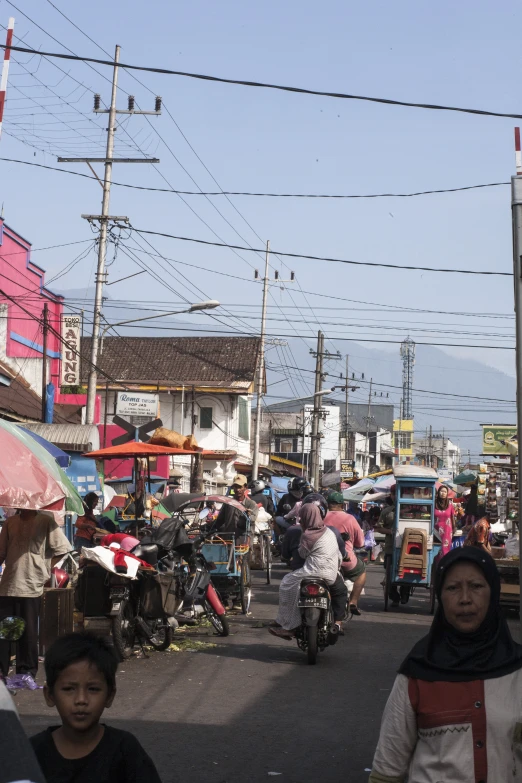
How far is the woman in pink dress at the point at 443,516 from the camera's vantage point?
17.8 meters

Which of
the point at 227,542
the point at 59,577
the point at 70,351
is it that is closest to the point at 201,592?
the point at 59,577

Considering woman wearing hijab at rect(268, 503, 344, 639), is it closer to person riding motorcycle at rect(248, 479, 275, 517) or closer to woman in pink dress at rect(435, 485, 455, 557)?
woman in pink dress at rect(435, 485, 455, 557)

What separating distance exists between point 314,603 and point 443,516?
6.54 metres

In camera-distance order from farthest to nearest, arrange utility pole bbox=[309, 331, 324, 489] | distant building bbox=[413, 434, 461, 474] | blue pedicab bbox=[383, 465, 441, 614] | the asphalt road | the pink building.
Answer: distant building bbox=[413, 434, 461, 474]
utility pole bbox=[309, 331, 324, 489]
the pink building
blue pedicab bbox=[383, 465, 441, 614]
the asphalt road

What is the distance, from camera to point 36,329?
3328 cm

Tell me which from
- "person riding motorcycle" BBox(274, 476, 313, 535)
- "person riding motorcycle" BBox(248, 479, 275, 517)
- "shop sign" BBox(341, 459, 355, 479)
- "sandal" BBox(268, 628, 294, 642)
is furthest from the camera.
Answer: "shop sign" BBox(341, 459, 355, 479)

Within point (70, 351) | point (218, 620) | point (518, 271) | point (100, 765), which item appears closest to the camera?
point (100, 765)

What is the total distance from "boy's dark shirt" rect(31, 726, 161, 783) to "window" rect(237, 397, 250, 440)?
2051 inches

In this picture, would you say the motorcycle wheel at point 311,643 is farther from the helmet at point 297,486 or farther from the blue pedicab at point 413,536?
the helmet at point 297,486

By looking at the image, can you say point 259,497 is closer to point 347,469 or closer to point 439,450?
point 347,469

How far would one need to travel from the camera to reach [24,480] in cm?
1009

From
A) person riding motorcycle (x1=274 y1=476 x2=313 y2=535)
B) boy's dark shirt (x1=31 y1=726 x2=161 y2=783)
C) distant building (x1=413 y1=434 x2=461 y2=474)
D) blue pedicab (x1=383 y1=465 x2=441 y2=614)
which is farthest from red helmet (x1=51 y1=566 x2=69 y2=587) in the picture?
distant building (x1=413 y1=434 x2=461 y2=474)

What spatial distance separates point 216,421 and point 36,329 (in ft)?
74.2

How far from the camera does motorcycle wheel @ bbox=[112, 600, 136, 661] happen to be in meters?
11.5
